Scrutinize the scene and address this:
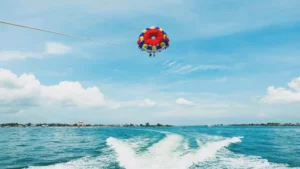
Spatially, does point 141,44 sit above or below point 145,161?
above

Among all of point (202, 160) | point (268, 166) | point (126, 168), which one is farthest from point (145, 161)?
point (268, 166)

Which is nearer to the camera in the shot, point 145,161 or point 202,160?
point 145,161

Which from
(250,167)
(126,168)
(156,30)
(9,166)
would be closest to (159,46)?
(156,30)

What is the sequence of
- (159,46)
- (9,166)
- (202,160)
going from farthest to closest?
(202,160), (9,166), (159,46)

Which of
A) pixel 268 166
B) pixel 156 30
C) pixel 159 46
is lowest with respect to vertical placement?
pixel 268 166

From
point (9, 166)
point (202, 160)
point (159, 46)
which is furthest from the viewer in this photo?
point (202, 160)

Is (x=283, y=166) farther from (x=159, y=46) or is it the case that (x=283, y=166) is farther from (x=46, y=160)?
(x=46, y=160)
